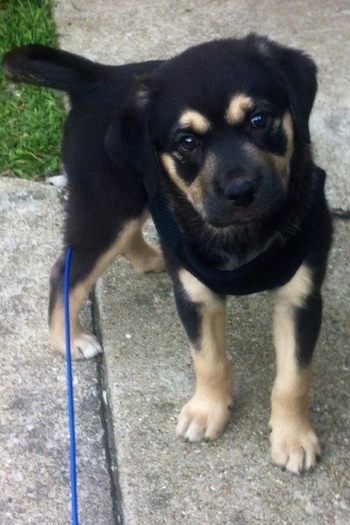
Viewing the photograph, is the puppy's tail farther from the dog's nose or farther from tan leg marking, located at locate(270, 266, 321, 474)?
tan leg marking, located at locate(270, 266, 321, 474)

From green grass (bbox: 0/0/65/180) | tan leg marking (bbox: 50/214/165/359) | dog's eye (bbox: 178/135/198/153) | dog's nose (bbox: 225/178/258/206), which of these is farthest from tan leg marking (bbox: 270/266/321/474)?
green grass (bbox: 0/0/65/180)

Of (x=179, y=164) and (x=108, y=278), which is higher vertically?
(x=179, y=164)

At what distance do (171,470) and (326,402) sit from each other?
25.9 inches

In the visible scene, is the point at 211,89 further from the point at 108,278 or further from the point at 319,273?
the point at 108,278

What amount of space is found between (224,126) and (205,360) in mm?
915

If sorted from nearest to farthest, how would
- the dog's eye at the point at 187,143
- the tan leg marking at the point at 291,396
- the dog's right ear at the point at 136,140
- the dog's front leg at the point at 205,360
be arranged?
the dog's eye at the point at 187,143
the dog's right ear at the point at 136,140
the tan leg marking at the point at 291,396
the dog's front leg at the point at 205,360

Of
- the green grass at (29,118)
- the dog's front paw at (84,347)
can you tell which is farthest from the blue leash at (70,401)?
the green grass at (29,118)

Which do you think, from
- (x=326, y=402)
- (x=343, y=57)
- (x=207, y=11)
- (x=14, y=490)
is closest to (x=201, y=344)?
(x=326, y=402)

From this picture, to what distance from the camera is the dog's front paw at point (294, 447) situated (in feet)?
9.89

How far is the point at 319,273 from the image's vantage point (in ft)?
9.64

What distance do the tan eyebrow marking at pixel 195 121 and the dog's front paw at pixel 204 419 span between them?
3.58ft

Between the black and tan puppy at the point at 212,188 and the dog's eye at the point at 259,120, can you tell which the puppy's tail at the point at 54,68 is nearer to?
the black and tan puppy at the point at 212,188

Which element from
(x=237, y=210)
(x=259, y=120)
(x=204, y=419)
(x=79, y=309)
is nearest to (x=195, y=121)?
(x=259, y=120)

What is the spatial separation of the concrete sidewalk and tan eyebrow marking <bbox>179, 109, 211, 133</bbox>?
1199 mm
